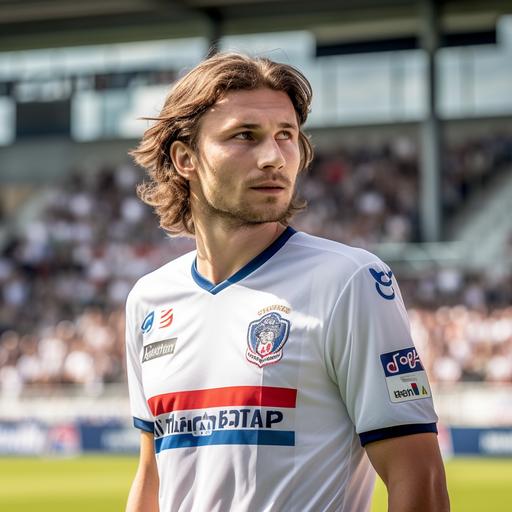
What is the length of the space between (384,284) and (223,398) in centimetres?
52

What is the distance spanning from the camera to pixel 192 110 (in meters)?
3.38

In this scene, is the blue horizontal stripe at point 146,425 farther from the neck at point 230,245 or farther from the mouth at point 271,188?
the mouth at point 271,188

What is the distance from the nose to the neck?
0.19 m

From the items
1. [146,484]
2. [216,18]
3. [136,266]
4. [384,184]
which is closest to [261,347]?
[146,484]

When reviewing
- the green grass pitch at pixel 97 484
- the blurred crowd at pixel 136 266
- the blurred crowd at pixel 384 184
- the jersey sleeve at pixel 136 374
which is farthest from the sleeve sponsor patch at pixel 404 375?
the blurred crowd at pixel 384 184

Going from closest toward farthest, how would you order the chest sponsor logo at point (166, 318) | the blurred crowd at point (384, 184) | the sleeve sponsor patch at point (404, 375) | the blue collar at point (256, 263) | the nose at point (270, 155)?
the sleeve sponsor patch at point (404, 375) → the nose at point (270, 155) → the blue collar at point (256, 263) → the chest sponsor logo at point (166, 318) → the blurred crowd at point (384, 184)

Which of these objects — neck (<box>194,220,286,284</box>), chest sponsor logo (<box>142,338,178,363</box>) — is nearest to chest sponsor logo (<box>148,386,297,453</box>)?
chest sponsor logo (<box>142,338,178,363</box>)

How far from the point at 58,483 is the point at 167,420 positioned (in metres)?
14.1

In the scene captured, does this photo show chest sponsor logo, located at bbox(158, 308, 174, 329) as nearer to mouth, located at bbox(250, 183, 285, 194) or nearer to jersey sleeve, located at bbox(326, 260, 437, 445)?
mouth, located at bbox(250, 183, 285, 194)

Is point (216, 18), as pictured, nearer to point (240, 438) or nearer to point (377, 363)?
point (240, 438)

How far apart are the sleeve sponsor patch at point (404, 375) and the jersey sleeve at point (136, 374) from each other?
2.88ft

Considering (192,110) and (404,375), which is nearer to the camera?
(404,375)

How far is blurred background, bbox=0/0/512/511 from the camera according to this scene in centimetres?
2392

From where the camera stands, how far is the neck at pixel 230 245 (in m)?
3.38
